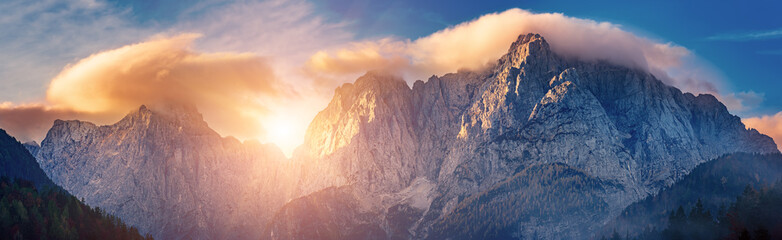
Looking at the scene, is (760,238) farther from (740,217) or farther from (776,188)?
(776,188)

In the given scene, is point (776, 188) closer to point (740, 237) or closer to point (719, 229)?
point (719, 229)

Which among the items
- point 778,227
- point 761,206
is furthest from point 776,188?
point 778,227

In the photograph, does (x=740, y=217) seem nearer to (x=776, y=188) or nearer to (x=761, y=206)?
(x=761, y=206)

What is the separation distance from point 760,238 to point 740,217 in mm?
20060

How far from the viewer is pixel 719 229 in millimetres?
199125

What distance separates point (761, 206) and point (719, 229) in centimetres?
1383

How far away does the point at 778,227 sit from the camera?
17688 centimetres

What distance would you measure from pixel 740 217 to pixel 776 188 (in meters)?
17.9

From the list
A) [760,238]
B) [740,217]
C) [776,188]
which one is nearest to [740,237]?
[760,238]

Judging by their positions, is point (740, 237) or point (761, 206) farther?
point (761, 206)

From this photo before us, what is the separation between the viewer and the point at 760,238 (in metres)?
172

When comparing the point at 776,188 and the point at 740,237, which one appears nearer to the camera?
the point at 740,237

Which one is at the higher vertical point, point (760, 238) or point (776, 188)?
point (776, 188)

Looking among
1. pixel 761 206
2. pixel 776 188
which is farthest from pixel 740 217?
pixel 776 188
